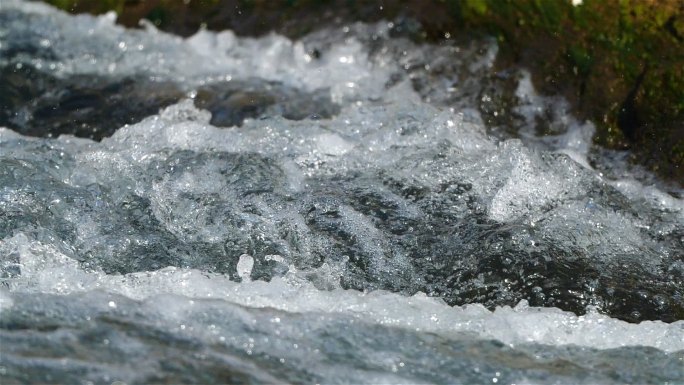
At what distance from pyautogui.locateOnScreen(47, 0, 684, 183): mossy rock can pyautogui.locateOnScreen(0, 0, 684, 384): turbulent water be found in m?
0.08

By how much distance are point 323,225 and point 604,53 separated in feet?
4.70

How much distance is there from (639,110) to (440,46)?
956 mm

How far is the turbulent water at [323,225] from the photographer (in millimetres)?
2648

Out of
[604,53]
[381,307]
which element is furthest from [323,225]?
[604,53]

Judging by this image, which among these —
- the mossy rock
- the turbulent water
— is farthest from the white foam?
the mossy rock

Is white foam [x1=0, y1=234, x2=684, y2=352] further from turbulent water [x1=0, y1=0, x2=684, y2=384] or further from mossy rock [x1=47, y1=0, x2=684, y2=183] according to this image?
mossy rock [x1=47, y1=0, x2=684, y2=183]

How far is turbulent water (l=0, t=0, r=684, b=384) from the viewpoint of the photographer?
2648mm

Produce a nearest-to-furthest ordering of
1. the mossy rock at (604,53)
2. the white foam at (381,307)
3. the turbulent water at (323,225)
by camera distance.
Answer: the turbulent water at (323,225) → the white foam at (381,307) → the mossy rock at (604,53)

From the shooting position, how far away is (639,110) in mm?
3936

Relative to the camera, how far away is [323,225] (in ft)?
11.0

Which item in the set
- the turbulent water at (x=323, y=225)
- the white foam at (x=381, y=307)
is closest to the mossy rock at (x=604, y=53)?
the turbulent water at (x=323, y=225)

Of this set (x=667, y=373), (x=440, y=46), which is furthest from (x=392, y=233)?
(x=440, y=46)

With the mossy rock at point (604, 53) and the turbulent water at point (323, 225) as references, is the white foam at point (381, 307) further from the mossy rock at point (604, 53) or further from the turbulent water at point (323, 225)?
the mossy rock at point (604, 53)

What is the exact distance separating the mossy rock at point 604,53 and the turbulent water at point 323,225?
0.28 feet
